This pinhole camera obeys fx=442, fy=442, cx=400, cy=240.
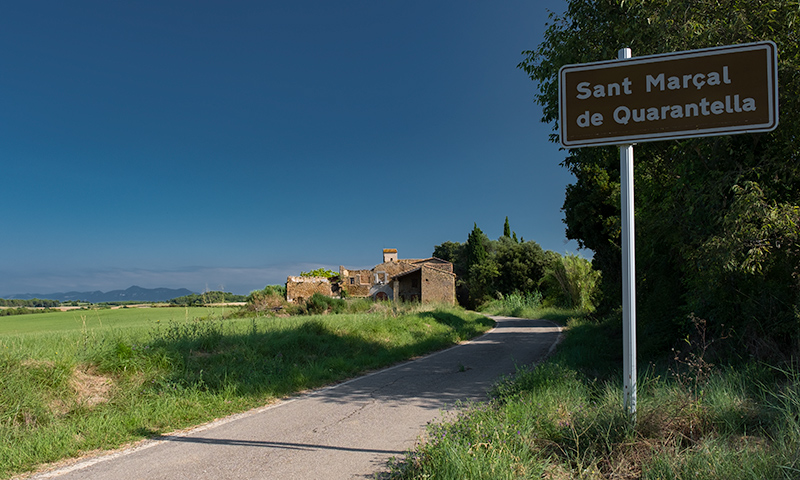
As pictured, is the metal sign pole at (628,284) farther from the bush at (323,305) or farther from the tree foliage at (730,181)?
the bush at (323,305)

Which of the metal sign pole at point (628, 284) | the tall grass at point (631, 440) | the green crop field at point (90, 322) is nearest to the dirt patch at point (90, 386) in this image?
the green crop field at point (90, 322)

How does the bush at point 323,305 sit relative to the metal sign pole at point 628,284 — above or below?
below

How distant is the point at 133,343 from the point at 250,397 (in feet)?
9.52

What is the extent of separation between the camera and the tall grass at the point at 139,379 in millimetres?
5297

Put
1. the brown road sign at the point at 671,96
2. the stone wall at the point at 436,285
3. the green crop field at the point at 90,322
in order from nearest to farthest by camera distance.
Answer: the brown road sign at the point at 671,96 < the green crop field at the point at 90,322 < the stone wall at the point at 436,285

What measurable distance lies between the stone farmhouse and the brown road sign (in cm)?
3756

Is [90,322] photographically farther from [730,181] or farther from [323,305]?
[730,181]

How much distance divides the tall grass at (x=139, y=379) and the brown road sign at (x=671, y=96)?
6.17m

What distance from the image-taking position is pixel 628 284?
135 inches

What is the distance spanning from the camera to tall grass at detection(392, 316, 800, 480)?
10.0 ft

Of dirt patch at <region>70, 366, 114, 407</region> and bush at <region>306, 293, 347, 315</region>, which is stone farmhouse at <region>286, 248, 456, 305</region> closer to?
bush at <region>306, 293, 347, 315</region>

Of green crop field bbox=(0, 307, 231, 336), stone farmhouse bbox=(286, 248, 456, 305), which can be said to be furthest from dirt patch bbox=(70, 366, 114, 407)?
stone farmhouse bbox=(286, 248, 456, 305)

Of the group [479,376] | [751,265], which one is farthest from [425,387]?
[751,265]

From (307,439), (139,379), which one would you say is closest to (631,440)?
(307,439)
